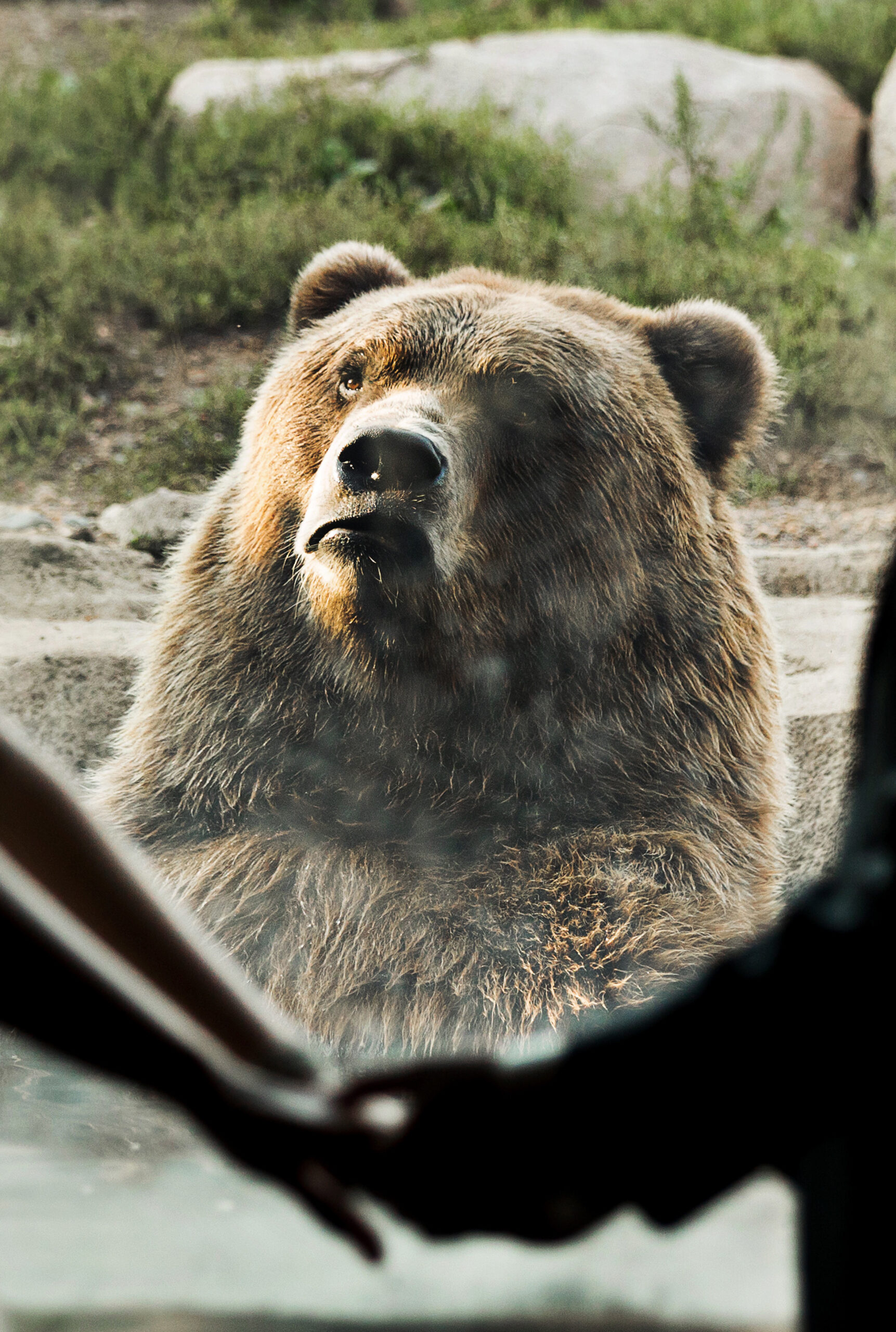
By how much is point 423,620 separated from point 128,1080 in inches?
38.6

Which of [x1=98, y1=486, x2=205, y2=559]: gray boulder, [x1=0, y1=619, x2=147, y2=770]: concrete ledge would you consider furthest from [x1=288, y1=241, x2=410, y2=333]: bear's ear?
[x1=0, y1=619, x2=147, y2=770]: concrete ledge

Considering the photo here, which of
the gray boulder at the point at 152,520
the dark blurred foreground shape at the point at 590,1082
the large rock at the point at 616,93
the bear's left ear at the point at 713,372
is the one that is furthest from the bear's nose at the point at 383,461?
the large rock at the point at 616,93

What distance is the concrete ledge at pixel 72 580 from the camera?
1.83m

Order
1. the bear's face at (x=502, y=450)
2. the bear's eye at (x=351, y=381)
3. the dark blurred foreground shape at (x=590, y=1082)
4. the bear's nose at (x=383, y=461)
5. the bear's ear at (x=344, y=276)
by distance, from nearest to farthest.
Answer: the dark blurred foreground shape at (x=590, y=1082) → the bear's nose at (x=383, y=461) → the bear's face at (x=502, y=450) → the bear's eye at (x=351, y=381) → the bear's ear at (x=344, y=276)

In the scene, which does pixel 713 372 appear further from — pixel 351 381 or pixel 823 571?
pixel 351 381

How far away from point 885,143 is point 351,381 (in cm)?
142

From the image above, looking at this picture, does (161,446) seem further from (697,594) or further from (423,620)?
(697,594)

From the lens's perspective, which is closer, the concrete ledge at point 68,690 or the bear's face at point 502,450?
the bear's face at point 502,450

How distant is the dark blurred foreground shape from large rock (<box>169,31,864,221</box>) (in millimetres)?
1873

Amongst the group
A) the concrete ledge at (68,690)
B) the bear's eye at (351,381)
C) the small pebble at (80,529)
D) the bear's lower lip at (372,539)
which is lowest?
the concrete ledge at (68,690)

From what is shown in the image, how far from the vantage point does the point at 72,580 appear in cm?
185

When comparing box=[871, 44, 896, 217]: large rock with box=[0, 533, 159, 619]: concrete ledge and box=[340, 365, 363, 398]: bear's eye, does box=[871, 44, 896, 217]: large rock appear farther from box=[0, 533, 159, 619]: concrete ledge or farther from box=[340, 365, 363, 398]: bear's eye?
box=[0, 533, 159, 619]: concrete ledge

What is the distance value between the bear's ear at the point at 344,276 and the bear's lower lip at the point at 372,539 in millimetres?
585

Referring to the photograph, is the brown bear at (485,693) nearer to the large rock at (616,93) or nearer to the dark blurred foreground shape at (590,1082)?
the large rock at (616,93)
